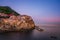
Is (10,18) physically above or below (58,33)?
above

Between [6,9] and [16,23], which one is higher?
[6,9]

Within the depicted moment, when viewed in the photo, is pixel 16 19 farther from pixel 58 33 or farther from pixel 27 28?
pixel 58 33

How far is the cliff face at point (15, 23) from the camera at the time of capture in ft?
52.3

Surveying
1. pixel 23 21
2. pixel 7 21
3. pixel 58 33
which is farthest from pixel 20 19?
pixel 58 33

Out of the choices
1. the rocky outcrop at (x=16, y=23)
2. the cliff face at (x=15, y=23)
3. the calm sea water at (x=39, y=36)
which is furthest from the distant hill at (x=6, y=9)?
the calm sea water at (x=39, y=36)

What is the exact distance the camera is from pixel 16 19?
17.0 m

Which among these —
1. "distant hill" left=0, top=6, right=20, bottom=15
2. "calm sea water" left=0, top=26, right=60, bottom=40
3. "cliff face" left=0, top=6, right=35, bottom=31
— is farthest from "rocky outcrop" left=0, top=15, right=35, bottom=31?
"calm sea water" left=0, top=26, right=60, bottom=40

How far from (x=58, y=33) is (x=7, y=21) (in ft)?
20.6

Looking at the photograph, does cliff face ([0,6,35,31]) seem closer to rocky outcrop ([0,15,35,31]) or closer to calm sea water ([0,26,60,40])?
rocky outcrop ([0,15,35,31])

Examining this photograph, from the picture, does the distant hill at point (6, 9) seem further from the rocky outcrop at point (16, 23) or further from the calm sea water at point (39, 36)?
the calm sea water at point (39, 36)

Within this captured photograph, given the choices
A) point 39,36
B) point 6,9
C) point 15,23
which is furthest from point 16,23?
point 39,36

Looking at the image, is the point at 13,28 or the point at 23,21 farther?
the point at 23,21

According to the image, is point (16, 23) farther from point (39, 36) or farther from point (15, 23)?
point (39, 36)

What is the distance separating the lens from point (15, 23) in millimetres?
16875
